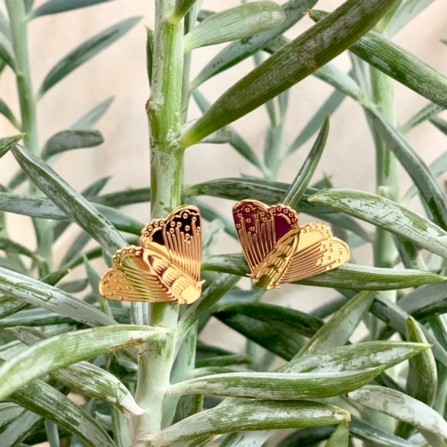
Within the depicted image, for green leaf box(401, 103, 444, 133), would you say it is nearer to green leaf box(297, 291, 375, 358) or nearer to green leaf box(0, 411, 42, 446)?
green leaf box(297, 291, 375, 358)

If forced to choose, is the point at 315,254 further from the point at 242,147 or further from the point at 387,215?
the point at 242,147

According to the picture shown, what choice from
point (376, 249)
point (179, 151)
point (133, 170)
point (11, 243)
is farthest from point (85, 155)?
point (179, 151)

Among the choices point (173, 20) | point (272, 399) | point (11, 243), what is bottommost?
point (272, 399)

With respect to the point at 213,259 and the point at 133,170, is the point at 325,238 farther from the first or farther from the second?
the point at 133,170

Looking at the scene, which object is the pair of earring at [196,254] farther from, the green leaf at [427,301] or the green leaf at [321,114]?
the green leaf at [321,114]

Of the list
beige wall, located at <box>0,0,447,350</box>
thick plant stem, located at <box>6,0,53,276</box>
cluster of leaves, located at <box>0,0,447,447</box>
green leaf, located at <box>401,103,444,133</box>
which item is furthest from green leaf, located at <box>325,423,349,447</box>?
beige wall, located at <box>0,0,447,350</box>

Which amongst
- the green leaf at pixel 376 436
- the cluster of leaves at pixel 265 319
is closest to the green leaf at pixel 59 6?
the cluster of leaves at pixel 265 319

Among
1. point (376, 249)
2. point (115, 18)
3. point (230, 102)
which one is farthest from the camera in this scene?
point (115, 18)

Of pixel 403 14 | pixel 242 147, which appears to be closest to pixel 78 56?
pixel 242 147
